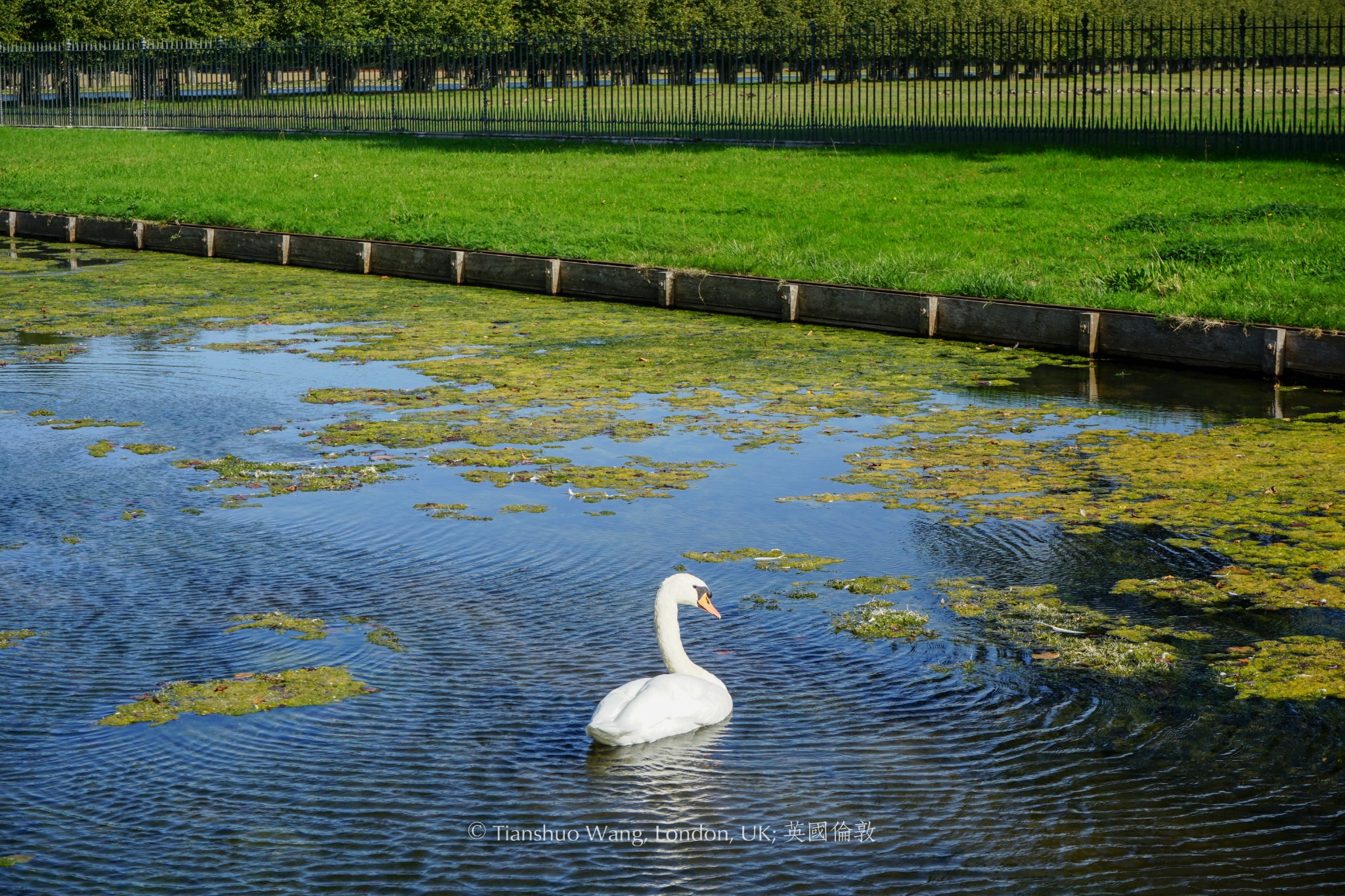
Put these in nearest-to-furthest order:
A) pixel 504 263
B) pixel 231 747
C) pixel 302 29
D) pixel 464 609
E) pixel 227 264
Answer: pixel 231 747 < pixel 464 609 < pixel 504 263 < pixel 227 264 < pixel 302 29

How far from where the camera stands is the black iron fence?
2775cm

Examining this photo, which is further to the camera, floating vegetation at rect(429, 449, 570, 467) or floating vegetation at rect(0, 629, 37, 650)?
floating vegetation at rect(429, 449, 570, 467)

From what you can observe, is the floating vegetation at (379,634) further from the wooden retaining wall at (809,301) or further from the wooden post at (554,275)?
the wooden post at (554,275)

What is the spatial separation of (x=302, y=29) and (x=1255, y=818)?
176ft

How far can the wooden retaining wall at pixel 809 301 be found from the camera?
44.0ft

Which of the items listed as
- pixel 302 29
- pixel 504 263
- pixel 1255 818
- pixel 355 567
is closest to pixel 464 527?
pixel 355 567

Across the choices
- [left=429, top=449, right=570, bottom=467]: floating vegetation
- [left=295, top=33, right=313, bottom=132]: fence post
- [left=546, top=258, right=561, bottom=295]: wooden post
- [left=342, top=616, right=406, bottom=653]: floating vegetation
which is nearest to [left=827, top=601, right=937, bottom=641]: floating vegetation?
[left=342, top=616, right=406, bottom=653]: floating vegetation

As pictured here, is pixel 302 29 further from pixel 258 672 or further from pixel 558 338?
pixel 258 672

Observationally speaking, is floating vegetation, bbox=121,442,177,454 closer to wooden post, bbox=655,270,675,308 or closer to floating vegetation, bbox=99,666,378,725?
floating vegetation, bbox=99,666,378,725

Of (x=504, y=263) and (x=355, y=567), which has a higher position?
(x=504, y=263)

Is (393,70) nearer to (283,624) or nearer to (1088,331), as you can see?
Answer: (1088,331)

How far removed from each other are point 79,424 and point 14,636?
15.9ft

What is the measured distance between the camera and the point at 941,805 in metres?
5.50

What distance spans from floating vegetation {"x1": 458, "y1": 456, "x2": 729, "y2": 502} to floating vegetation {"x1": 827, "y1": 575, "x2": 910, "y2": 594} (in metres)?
1.94
